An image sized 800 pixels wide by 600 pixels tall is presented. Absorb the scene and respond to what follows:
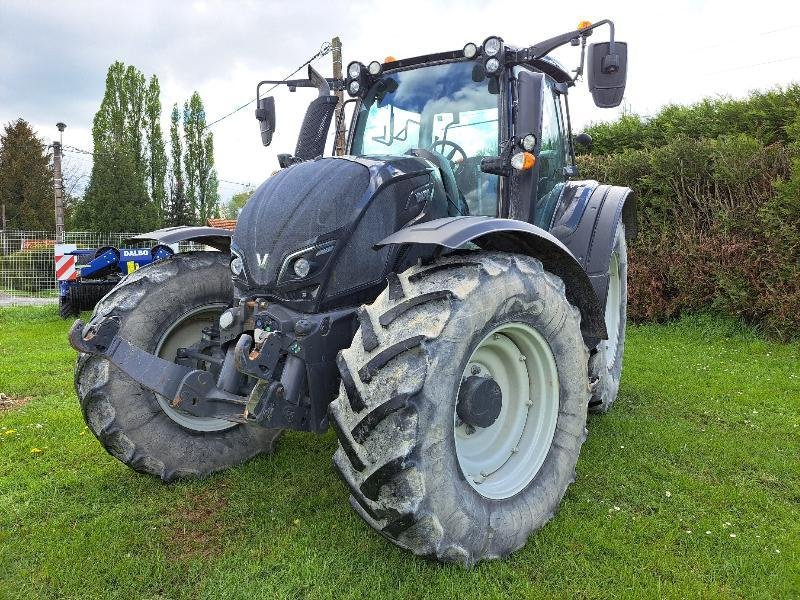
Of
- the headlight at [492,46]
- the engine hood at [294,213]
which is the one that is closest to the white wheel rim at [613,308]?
the headlight at [492,46]

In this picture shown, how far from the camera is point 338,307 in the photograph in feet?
9.15

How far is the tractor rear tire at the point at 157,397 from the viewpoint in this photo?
3.22m

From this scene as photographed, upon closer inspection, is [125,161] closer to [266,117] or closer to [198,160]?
[198,160]

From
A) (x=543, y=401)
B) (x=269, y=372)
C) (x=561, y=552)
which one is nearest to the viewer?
(x=269, y=372)

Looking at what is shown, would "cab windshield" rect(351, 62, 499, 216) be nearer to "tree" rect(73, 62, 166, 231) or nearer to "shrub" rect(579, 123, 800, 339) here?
"shrub" rect(579, 123, 800, 339)

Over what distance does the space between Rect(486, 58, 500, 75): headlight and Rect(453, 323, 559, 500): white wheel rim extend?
1520 millimetres

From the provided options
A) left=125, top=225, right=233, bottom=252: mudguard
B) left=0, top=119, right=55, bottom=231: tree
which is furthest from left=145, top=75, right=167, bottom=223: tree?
left=125, top=225, right=233, bottom=252: mudguard

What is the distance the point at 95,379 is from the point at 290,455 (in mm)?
1166

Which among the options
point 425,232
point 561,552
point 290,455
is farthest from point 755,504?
point 290,455

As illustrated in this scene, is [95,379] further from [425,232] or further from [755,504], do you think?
[755,504]

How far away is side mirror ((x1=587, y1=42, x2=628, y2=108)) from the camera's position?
3.17 metres

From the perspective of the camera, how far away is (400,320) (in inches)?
92.3

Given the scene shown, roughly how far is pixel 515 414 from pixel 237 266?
1483 millimetres

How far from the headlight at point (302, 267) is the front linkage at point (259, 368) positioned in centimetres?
17
